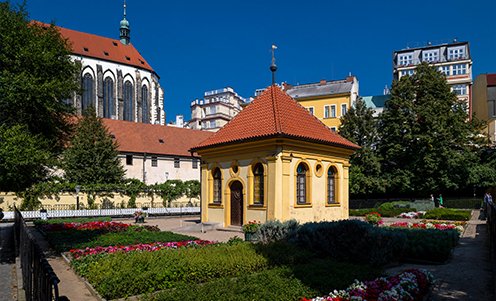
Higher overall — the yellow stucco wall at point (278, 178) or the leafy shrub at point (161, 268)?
the yellow stucco wall at point (278, 178)

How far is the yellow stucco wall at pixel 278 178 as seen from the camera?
720 inches

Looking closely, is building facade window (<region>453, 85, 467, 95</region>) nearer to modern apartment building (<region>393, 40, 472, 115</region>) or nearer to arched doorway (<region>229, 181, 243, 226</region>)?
modern apartment building (<region>393, 40, 472, 115</region>)

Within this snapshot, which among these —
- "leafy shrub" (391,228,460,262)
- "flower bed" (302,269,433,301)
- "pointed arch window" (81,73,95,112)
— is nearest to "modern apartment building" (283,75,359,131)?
"pointed arch window" (81,73,95,112)

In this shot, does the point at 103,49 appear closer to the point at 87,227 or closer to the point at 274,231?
the point at 87,227

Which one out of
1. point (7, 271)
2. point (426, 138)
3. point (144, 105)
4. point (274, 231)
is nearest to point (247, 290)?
point (274, 231)

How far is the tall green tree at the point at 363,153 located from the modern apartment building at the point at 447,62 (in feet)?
51.1

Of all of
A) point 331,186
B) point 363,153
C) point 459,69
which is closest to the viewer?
point 331,186

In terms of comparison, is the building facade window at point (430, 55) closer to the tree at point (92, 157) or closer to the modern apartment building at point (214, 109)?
the modern apartment building at point (214, 109)

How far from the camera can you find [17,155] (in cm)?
1063

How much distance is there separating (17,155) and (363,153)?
106ft

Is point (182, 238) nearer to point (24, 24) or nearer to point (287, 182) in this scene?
point (287, 182)

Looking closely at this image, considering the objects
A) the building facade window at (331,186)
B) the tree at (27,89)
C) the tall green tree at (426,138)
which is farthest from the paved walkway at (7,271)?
the tall green tree at (426,138)

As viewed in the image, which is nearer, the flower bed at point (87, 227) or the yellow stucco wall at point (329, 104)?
the flower bed at point (87, 227)

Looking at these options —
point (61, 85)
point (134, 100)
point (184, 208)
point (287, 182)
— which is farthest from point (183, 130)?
point (61, 85)
